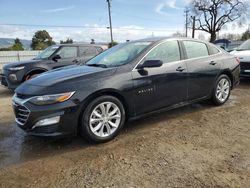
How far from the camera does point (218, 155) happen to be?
10.6 feet

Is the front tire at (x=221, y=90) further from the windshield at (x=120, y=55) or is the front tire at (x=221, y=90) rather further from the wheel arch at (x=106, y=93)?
the wheel arch at (x=106, y=93)

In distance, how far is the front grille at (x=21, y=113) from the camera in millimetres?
3404

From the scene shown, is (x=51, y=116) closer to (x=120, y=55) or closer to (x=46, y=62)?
(x=120, y=55)

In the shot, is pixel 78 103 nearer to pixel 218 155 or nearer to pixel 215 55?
pixel 218 155

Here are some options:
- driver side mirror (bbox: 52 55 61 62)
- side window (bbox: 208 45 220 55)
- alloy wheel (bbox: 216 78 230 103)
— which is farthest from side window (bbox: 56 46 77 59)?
alloy wheel (bbox: 216 78 230 103)

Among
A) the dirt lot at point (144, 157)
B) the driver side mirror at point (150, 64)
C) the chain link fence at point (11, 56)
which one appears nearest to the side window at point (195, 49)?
the driver side mirror at point (150, 64)

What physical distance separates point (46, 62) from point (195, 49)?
16.1 ft

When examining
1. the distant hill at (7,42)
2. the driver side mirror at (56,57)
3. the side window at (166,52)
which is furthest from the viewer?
the distant hill at (7,42)

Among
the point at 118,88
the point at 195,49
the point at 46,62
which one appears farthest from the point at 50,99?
the point at 46,62

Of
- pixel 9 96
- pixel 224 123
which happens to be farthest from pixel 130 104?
pixel 9 96

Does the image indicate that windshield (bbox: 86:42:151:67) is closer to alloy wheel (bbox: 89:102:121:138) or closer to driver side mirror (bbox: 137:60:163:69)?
driver side mirror (bbox: 137:60:163:69)

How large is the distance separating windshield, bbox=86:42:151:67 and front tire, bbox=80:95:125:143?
0.73 m

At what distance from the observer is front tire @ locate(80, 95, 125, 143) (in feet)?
11.5

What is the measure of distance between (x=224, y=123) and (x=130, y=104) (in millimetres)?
1782
